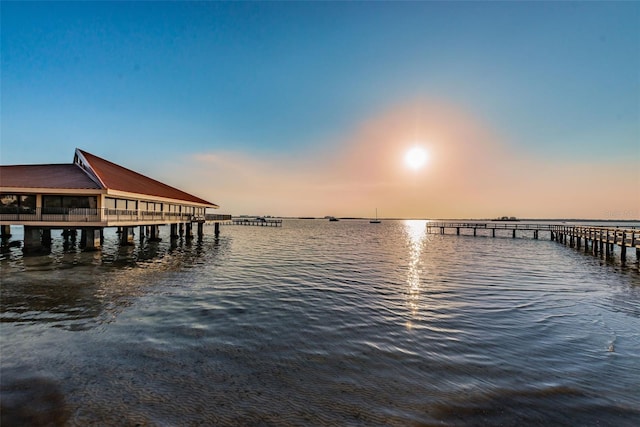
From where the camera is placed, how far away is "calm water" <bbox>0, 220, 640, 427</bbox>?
582 cm

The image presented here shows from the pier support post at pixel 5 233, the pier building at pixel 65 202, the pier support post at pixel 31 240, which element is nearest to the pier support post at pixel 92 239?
the pier building at pixel 65 202

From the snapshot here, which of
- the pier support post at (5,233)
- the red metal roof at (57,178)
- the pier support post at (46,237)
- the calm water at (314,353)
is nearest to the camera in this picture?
the calm water at (314,353)

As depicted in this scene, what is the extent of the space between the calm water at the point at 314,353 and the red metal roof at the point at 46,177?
51.8ft

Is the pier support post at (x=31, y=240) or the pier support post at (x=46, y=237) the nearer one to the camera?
the pier support post at (x=31, y=240)

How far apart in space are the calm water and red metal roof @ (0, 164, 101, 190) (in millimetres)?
15791

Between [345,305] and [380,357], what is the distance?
529 centimetres

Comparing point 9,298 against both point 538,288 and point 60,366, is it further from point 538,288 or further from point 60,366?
point 538,288

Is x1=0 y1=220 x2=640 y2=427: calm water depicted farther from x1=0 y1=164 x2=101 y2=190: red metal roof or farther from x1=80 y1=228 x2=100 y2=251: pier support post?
x1=0 y1=164 x2=101 y2=190: red metal roof

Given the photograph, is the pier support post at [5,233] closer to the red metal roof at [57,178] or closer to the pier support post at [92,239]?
the red metal roof at [57,178]

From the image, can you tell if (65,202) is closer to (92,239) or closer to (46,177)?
(46,177)

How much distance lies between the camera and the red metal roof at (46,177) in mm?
28506

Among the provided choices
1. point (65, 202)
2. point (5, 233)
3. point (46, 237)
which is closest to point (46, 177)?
point (65, 202)

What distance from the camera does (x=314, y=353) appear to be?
847cm

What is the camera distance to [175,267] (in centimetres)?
2305
